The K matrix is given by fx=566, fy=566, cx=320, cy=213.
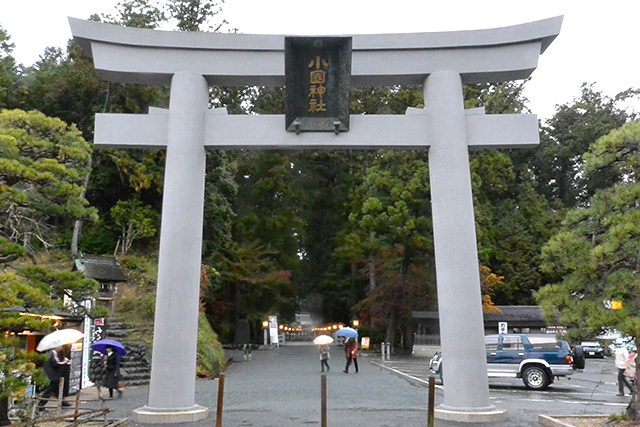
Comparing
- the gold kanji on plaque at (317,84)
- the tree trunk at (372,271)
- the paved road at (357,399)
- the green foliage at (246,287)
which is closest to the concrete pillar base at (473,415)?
the paved road at (357,399)

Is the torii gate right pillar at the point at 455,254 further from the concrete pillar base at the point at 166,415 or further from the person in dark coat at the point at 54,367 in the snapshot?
the person in dark coat at the point at 54,367

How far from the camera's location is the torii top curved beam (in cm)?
1125

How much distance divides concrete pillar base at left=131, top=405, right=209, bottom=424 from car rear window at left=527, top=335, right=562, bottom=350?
12630 mm

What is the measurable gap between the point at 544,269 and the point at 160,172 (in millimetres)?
22986

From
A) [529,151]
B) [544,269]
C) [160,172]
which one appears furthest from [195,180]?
[529,151]

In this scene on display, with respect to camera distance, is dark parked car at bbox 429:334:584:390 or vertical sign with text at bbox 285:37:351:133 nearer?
vertical sign with text at bbox 285:37:351:133

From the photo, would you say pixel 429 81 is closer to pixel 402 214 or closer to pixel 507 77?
pixel 507 77

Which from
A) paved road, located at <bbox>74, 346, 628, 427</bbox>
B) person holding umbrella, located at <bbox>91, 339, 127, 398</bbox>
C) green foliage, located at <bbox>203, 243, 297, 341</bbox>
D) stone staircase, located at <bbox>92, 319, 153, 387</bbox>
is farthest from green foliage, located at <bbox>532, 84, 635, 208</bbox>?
person holding umbrella, located at <bbox>91, 339, 127, 398</bbox>

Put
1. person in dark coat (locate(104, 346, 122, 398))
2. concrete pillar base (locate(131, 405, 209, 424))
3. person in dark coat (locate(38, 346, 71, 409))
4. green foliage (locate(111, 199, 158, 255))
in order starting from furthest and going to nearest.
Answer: green foliage (locate(111, 199, 158, 255)) → person in dark coat (locate(104, 346, 122, 398)) → person in dark coat (locate(38, 346, 71, 409)) → concrete pillar base (locate(131, 405, 209, 424))

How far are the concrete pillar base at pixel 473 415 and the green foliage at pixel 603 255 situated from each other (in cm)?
205

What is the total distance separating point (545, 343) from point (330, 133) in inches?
472

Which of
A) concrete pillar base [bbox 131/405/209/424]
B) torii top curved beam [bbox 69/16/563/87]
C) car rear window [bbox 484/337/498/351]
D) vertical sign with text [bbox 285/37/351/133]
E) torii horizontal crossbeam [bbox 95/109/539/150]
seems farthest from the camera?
car rear window [bbox 484/337/498/351]

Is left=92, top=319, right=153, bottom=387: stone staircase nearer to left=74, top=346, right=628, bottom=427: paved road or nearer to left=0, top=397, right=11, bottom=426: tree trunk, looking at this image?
left=74, top=346, right=628, bottom=427: paved road

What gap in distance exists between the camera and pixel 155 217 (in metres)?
29.7
